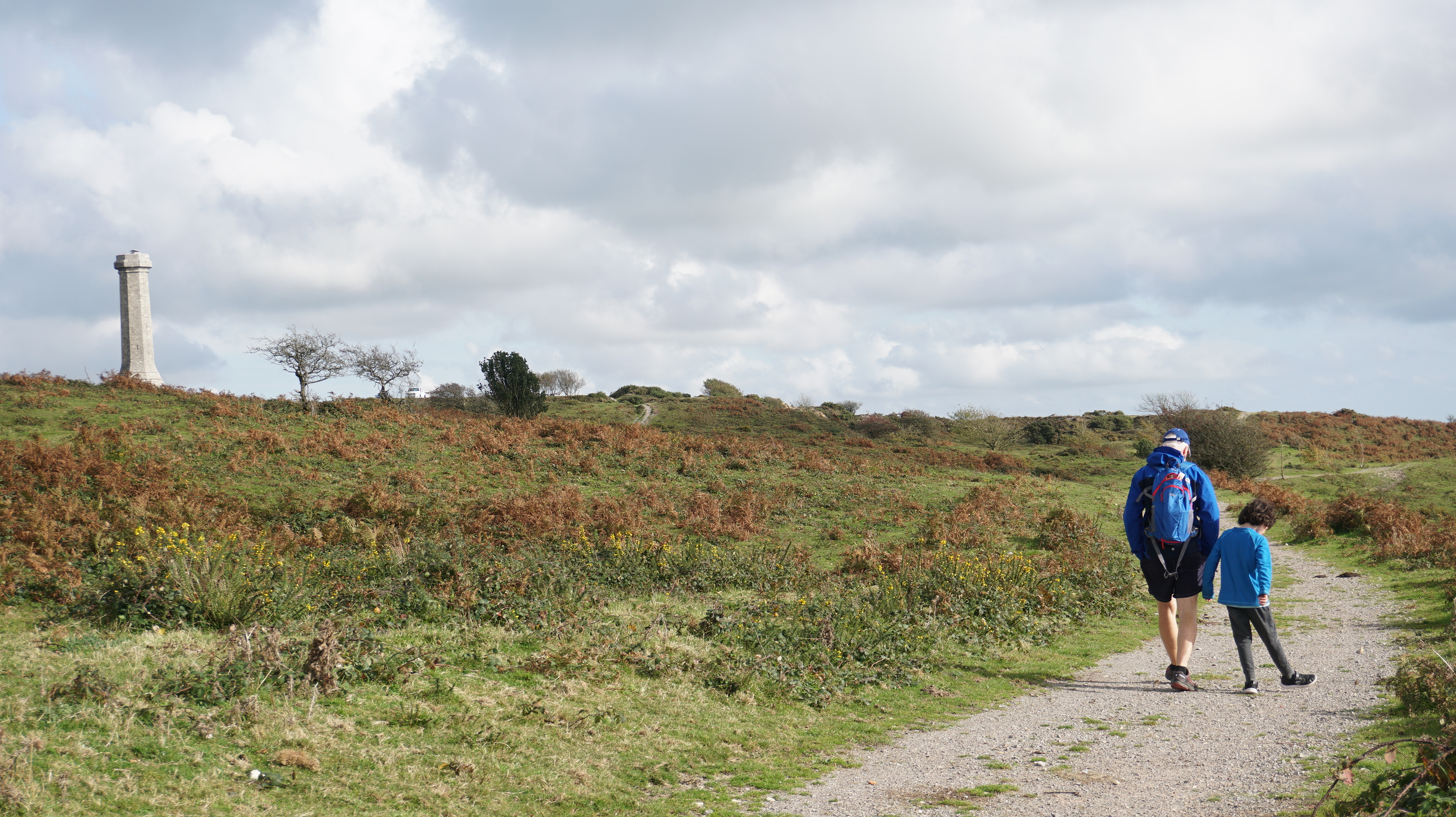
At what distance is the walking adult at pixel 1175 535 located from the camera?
26.8 ft

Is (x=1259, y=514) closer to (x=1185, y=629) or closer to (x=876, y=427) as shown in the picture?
(x=1185, y=629)

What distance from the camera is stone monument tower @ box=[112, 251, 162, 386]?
32375 mm

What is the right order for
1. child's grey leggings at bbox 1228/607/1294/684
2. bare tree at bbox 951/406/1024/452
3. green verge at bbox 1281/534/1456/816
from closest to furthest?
1. green verge at bbox 1281/534/1456/816
2. child's grey leggings at bbox 1228/607/1294/684
3. bare tree at bbox 951/406/1024/452

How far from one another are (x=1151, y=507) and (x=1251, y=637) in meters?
1.42

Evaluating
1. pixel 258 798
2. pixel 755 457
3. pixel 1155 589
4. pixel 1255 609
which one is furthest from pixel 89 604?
pixel 755 457

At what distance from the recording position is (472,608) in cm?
1015

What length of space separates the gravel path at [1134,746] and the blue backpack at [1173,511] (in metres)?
1.37

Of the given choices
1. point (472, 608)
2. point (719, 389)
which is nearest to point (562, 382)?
point (719, 389)

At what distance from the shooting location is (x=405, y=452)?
21.4 metres

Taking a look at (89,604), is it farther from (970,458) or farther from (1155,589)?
(970,458)

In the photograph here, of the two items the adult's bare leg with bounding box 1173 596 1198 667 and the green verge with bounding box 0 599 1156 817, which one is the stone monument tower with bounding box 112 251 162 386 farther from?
the adult's bare leg with bounding box 1173 596 1198 667

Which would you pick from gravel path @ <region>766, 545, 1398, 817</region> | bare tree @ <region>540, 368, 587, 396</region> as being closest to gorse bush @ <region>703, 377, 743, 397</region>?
bare tree @ <region>540, 368, 587, 396</region>

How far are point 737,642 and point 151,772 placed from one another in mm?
5707

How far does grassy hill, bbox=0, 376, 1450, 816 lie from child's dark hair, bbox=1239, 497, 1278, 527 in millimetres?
2782
